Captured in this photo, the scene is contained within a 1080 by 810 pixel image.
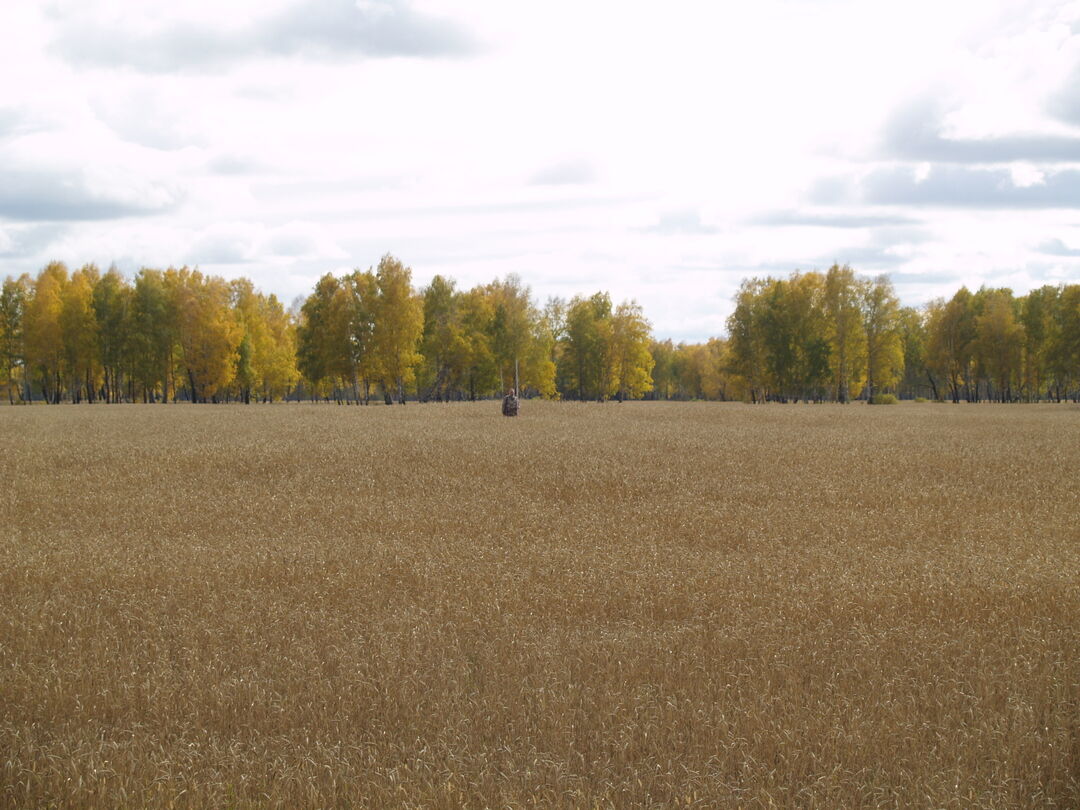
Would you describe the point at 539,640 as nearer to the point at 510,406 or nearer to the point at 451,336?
the point at 510,406

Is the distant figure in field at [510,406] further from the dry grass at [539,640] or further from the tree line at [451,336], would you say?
the tree line at [451,336]

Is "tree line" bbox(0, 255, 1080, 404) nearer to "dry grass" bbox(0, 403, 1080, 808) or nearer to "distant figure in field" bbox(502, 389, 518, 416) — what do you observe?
"distant figure in field" bbox(502, 389, 518, 416)

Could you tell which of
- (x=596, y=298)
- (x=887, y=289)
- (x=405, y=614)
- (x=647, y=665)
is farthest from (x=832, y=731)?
(x=596, y=298)

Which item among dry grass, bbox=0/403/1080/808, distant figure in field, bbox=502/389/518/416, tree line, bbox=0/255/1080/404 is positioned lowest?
dry grass, bbox=0/403/1080/808

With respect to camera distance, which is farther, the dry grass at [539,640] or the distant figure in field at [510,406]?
the distant figure in field at [510,406]

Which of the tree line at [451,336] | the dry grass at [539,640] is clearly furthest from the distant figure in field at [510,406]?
the tree line at [451,336]

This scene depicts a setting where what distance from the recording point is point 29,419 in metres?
37.0

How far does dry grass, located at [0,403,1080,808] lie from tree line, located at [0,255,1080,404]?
5003cm

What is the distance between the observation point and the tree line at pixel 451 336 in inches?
2739

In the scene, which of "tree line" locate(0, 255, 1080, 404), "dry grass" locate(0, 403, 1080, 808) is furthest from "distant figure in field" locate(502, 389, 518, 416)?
"tree line" locate(0, 255, 1080, 404)

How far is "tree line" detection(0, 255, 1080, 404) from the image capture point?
69.6 m

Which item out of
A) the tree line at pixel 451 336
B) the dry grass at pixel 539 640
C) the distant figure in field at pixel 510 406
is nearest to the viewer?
the dry grass at pixel 539 640

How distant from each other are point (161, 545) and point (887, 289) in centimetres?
7686

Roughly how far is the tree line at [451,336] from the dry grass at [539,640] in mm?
50029
